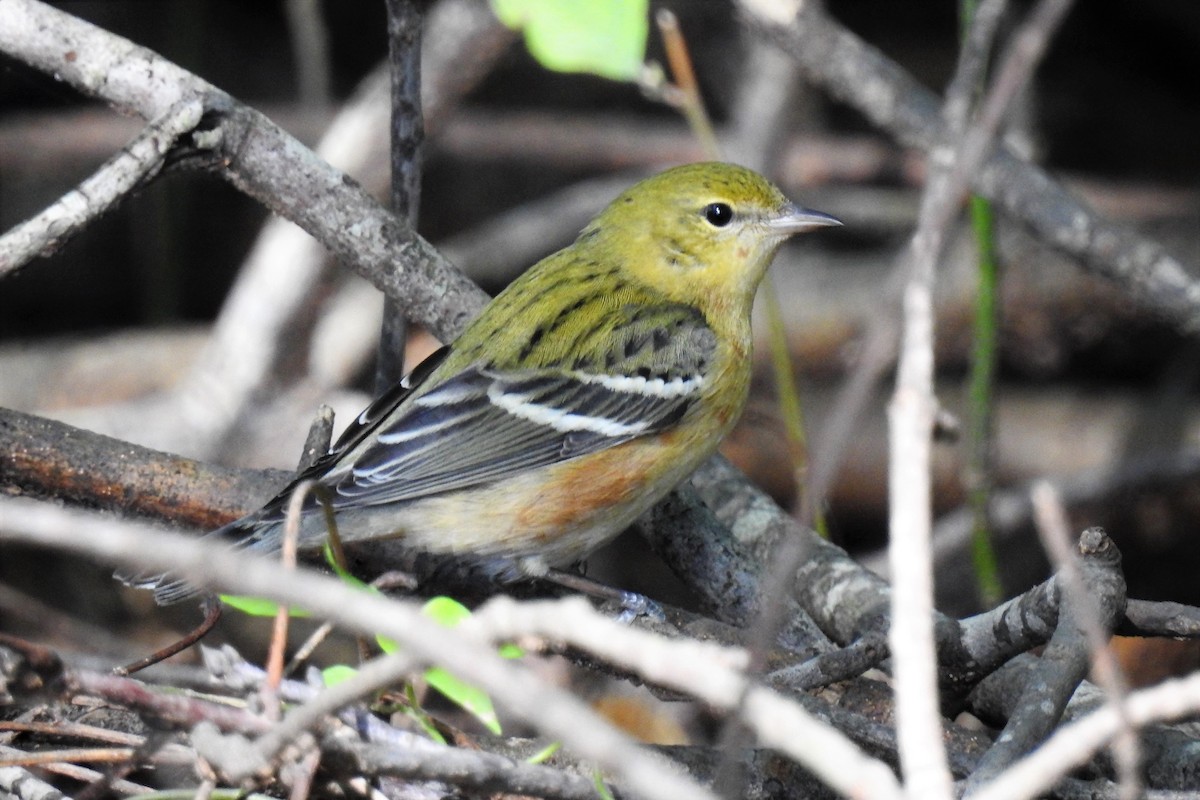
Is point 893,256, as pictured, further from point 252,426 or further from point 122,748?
point 122,748

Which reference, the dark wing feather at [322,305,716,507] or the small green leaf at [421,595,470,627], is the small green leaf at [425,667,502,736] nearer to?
the small green leaf at [421,595,470,627]

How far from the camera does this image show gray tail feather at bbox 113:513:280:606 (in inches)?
138

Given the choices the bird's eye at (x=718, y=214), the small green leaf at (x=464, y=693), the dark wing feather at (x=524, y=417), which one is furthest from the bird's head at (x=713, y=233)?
the small green leaf at (x=464, y=693)

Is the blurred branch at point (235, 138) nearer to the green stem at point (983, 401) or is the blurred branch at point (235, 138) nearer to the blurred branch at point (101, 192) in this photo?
the blurred branch at point (101, 192)

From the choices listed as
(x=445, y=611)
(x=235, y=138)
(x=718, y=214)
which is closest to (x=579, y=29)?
(x=235, y=138)

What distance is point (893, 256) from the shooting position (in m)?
7.45

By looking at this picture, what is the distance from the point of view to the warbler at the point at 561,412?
4043 millimetres

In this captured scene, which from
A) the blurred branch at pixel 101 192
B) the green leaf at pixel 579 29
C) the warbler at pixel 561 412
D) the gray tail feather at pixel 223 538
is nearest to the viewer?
the green leaf at pixel 579 29

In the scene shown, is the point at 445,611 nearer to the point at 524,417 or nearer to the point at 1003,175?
the point at 524,417

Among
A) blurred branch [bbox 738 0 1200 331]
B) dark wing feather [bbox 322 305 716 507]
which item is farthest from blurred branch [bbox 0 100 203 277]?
blurred branch [bbox 738 0 1200 331]

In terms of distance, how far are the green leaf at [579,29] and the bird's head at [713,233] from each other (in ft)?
5.33

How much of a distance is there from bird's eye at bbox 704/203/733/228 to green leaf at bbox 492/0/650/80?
1.63 m

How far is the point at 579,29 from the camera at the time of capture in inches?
120

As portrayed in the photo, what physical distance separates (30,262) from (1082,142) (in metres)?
6.75
